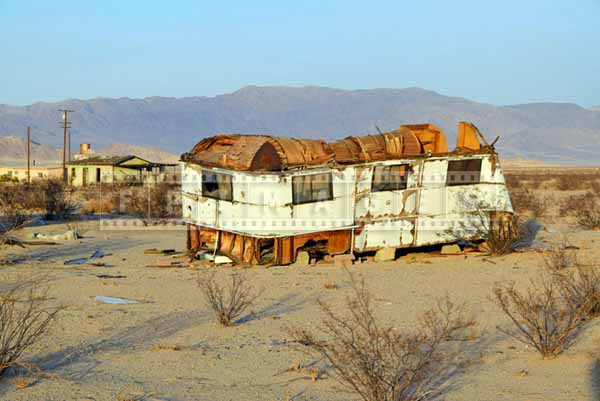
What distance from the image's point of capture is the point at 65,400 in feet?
22.0

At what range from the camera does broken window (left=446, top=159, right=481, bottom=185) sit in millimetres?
15227

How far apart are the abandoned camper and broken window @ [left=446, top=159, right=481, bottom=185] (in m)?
0.02

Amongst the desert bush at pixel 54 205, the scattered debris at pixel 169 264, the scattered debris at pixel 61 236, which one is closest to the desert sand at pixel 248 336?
the scattered debris at pixel 169 264

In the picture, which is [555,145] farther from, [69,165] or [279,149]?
[279,149]

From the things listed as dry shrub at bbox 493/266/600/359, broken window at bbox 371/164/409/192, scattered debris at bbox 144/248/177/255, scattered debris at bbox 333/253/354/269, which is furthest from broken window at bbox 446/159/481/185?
scattered debris at bbox 144/248/177/255

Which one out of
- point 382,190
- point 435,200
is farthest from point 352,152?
point 435,200

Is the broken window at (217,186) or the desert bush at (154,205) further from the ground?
the broken window at (217,186)

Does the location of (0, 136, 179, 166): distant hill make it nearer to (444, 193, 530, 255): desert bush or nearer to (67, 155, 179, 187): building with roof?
(67, 155, 179, 187): building with roof

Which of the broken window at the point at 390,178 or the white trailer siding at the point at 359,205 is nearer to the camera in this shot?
the white trailer siding at the point at 359,205

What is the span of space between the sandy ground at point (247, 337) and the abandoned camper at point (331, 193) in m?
0.72

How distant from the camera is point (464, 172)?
15.3m

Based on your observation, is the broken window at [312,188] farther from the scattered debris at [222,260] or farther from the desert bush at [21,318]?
the desert bush at [21,318]

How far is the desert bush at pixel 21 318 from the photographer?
728cm

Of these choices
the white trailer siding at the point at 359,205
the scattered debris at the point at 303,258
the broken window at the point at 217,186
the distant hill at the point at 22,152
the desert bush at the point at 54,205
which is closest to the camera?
the white trailer siding at the point at 359,205
